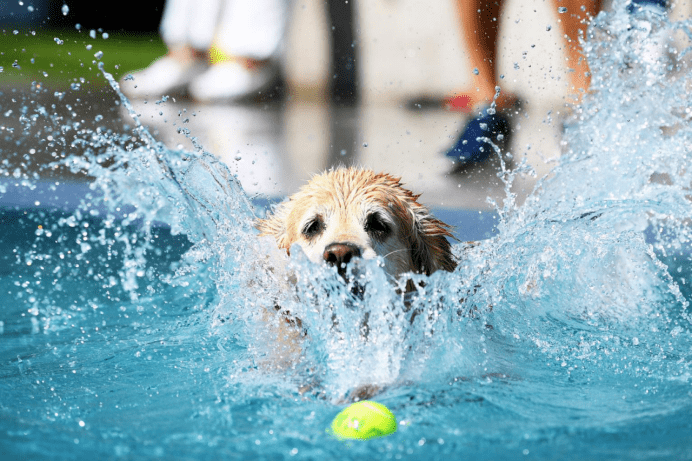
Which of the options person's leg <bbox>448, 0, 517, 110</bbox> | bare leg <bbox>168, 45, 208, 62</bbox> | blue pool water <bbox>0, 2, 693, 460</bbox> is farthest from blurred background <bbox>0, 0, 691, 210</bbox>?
blue pool water <bbox>0, 2, 693, 460</bbox>

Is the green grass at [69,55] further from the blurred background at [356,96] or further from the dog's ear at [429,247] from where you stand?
the dog's ear at [429,247]

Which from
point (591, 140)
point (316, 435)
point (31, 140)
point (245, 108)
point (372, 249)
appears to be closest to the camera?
point (316, 435)

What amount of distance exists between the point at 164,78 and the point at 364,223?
1247cm

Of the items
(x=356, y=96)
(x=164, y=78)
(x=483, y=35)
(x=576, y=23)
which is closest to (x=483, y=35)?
(x=483, y=35)

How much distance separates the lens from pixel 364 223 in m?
3.59

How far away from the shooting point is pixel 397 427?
8.76 ft

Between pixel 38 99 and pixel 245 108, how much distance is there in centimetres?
397

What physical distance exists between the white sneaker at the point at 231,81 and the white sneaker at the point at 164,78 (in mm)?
266

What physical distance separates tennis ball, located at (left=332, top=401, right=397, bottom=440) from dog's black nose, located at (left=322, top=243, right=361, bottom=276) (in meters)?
0.69

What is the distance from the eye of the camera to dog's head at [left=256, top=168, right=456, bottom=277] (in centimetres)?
354

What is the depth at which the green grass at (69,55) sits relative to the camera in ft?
60.0

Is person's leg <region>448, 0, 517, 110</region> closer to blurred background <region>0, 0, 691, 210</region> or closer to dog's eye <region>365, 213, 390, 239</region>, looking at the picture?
blurred background <region>0, 0, 691, 210</region>

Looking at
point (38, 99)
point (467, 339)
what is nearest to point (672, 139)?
point (467, 339)

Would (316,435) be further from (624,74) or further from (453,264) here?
(624,74)
